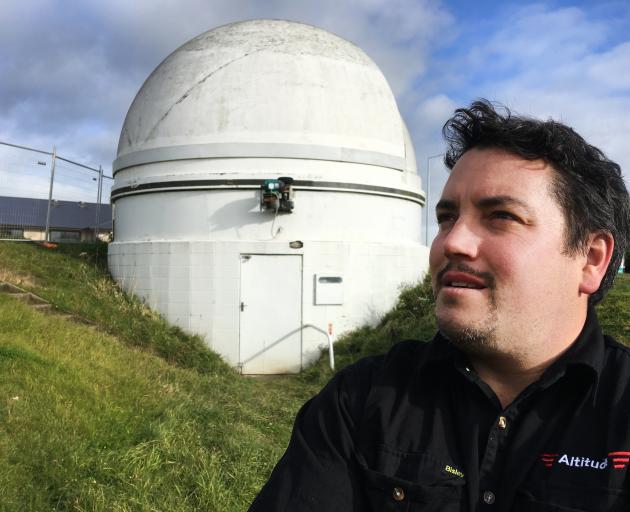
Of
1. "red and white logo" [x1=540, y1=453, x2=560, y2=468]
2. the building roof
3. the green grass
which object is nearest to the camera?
"red and white logo" [x1=540, y1=453, x2=560, y2=468]

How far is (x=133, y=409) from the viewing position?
5.59 metres

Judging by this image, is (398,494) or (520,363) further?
(520,363)

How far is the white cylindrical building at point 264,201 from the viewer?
10.5 m

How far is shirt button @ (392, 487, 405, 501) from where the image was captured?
4.91 ft

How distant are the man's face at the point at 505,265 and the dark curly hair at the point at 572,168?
0.04m

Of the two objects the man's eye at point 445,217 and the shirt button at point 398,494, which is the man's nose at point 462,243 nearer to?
the man's eye at point 445,217

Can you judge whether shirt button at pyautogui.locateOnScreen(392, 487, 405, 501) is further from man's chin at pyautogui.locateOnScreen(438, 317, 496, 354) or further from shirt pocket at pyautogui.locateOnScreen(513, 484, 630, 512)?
man's chin at pyautogui.locateOnScreen(438, 317, 496, 354)

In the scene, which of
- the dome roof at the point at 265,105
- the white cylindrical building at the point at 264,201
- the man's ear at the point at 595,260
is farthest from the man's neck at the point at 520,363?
the dome roof at the point at 265,105

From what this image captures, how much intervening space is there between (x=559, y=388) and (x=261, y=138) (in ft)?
32.3

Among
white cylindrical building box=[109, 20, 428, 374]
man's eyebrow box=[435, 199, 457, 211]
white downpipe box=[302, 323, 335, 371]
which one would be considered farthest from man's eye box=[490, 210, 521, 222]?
white cylindrical building box=[109, 20, 428, 374]

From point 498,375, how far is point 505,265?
0.36 meters

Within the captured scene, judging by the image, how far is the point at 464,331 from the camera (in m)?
1.61

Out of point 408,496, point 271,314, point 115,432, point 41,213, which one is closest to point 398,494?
point 408,496

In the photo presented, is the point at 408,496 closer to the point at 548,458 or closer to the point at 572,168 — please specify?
the point at 548,458
